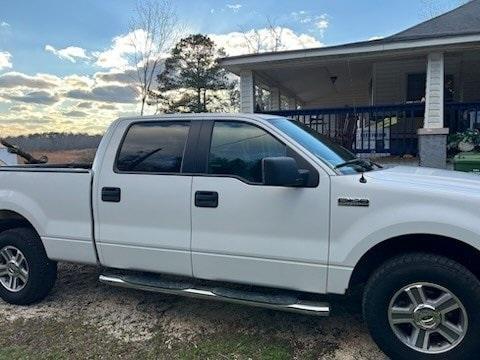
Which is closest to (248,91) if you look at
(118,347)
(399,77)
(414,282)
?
(399,77)

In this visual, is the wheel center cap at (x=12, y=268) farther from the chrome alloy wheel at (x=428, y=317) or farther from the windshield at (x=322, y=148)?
the chrome alloy wheel at (x=428, y=317)

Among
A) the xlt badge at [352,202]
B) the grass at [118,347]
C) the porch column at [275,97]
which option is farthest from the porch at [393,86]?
the grass at [118,347]

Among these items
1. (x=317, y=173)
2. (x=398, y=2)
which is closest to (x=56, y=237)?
(x=317, y=173)

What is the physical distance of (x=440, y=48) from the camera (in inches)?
359

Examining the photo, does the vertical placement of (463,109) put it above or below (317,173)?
above

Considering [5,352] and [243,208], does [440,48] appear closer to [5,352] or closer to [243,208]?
[243,208]

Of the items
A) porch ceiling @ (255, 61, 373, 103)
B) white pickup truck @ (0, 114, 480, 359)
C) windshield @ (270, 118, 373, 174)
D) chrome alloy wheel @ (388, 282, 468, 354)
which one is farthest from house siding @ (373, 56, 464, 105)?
chrome alloy wheel @ (388, 282, 468, 354)

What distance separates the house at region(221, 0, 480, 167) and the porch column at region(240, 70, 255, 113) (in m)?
0.03

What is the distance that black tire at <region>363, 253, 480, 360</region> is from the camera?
2.65 meters

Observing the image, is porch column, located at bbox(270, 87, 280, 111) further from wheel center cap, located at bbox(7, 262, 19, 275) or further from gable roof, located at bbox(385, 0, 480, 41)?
wheel center cap, located at bbox(7, 262, 19, 275)

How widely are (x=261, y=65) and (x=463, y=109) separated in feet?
16.7

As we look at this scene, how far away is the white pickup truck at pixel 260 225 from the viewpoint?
2.76m

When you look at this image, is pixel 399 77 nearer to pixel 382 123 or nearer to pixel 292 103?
pixel 382 123

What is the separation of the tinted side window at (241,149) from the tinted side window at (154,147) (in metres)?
0.32
